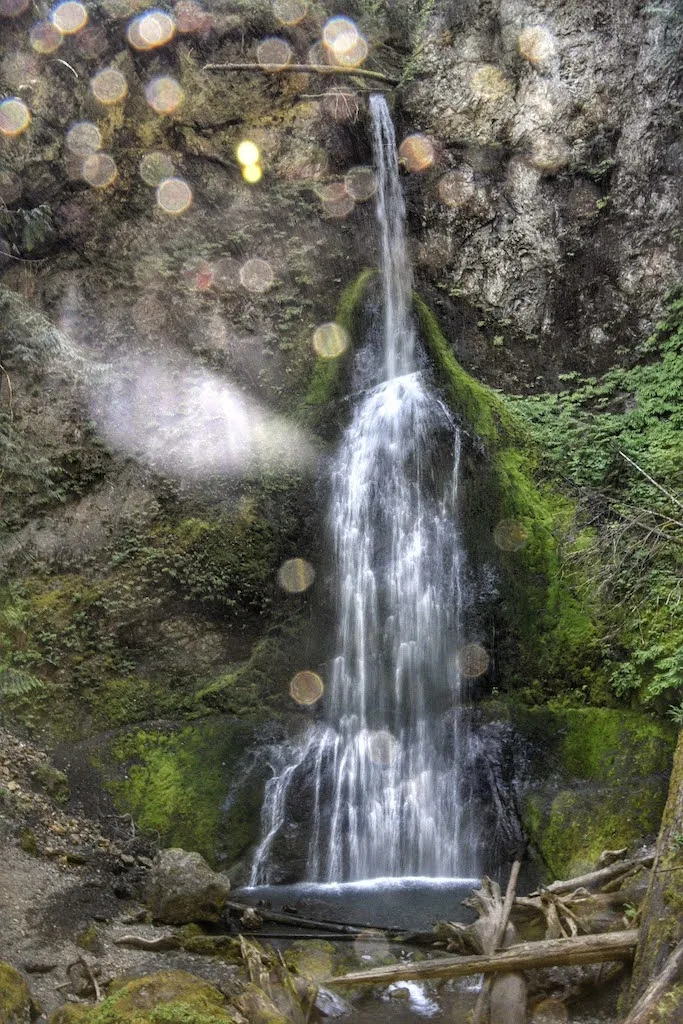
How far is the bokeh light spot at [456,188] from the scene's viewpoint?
14.8m

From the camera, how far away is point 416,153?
15.4 meters

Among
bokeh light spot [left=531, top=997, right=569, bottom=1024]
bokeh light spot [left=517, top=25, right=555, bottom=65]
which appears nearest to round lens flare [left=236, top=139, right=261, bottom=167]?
bokeh light spot [left=517, top=25, right=555, bottom=65]

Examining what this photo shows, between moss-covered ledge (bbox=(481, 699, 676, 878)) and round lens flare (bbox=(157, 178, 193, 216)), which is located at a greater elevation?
round lens flare (bbox=(157, 178, 193, 216))

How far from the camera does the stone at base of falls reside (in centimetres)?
730

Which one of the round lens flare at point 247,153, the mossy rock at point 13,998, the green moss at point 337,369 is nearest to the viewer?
the mossy rock at point 13,998

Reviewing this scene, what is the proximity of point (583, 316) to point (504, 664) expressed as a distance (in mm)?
6904

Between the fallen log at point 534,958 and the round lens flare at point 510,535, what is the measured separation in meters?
6.25

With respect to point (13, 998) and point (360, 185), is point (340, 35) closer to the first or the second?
point (360, 185)

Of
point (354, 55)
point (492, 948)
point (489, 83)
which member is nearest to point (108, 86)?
point (354, 55)

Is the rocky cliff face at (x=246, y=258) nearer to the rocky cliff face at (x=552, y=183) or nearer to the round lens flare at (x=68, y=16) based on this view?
the rocky cliff face at (x=552, y=183)

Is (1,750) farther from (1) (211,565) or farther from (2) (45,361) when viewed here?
(2) (45,361)

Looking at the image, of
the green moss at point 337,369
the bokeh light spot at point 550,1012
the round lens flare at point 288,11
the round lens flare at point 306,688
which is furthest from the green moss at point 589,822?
the round lens flare at point 288,11

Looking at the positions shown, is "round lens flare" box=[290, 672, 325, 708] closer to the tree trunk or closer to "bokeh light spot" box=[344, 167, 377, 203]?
the tree trunk

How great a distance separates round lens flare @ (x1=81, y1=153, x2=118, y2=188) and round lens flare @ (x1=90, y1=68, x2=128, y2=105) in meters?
1.00
